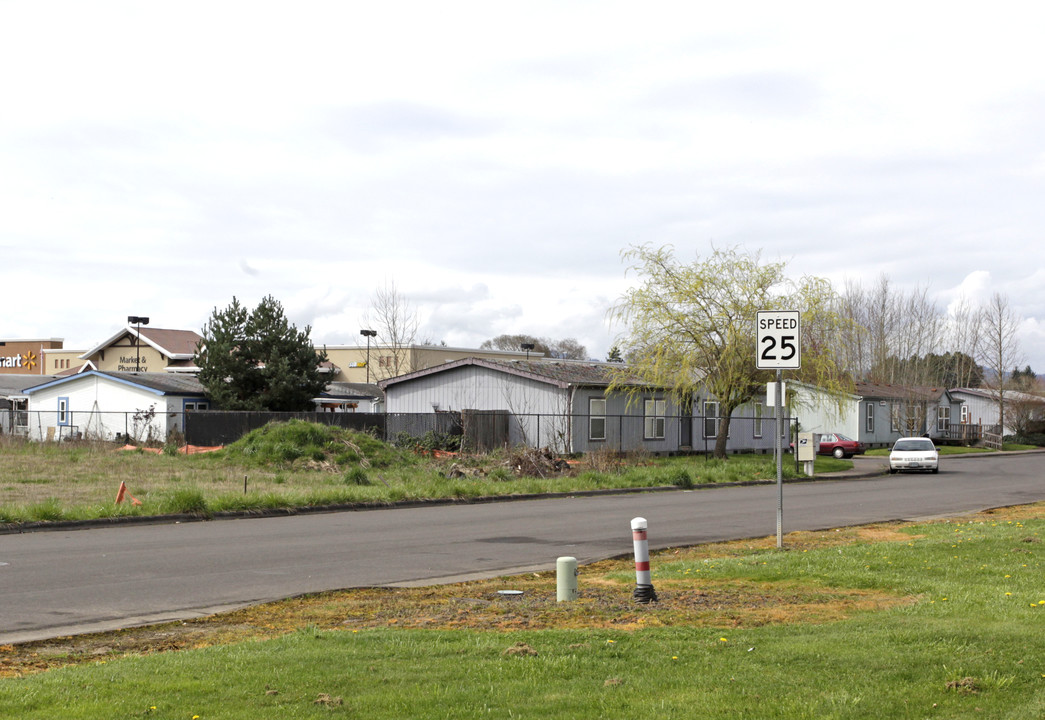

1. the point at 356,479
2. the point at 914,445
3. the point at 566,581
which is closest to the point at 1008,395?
the point at 914,445

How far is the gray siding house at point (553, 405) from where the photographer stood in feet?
137

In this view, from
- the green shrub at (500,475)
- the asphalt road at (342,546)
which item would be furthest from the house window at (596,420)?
the asphalt road at (342,546)

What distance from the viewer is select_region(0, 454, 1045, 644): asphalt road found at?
10.9 metres

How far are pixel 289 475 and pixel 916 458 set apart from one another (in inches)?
922

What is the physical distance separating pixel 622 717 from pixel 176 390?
4729cm

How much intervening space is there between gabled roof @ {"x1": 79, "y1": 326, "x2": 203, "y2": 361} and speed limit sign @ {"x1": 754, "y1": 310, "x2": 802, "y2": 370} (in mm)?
68265

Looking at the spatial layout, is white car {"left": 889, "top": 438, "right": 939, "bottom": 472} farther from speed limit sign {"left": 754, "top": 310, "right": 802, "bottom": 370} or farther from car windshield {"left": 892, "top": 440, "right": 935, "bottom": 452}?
speed limit sign {"left": 754, "top": 310, "right": 802, "bottom": 370}

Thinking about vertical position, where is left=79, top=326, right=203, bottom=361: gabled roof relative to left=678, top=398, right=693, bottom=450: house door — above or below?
above

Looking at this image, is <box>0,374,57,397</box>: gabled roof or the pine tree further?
<box>0,374,57,397</box>: gabled roof

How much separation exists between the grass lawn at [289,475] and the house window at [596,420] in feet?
9.57

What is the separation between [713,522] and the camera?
1966 centimetres

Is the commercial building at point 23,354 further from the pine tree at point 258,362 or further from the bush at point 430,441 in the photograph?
the bush at point 430,441

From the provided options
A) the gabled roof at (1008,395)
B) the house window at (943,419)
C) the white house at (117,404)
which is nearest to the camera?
the white house at (117,404)

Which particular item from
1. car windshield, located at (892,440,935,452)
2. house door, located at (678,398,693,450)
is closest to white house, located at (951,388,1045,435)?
house door, located at (678,398,693,450)
